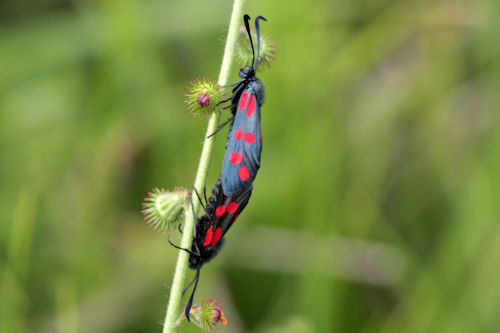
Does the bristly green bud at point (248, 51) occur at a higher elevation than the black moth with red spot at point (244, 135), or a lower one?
higher

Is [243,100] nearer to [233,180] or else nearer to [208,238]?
[233,180]

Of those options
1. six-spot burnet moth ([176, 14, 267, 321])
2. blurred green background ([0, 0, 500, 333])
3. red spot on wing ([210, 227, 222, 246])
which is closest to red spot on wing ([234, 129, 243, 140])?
six-spot burnet moth ([176, 14, 267, 321])

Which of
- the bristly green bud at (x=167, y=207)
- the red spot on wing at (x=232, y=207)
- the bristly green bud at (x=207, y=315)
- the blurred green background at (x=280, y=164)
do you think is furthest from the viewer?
the blurred green background at (x=280, y=164)

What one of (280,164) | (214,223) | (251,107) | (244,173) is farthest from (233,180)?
(280,164)

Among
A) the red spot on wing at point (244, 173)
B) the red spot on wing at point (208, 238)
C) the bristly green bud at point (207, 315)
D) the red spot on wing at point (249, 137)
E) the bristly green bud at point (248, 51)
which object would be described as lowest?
the bristly green bud at point (207, 315)

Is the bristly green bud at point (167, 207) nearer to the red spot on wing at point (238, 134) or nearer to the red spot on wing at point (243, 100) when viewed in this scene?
the red spot on wing at point (238, 134)

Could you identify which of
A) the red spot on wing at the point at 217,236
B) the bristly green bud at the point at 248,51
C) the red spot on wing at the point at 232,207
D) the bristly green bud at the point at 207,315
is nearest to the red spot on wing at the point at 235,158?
the red spot on wing at the point at 232,207

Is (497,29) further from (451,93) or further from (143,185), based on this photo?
(143,185)

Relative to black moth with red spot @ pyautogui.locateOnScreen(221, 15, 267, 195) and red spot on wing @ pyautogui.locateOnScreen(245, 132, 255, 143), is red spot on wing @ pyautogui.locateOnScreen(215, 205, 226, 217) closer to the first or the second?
black moth with red spot @ pyautogui.locateOnScreen(221, 15, 267, 195)
